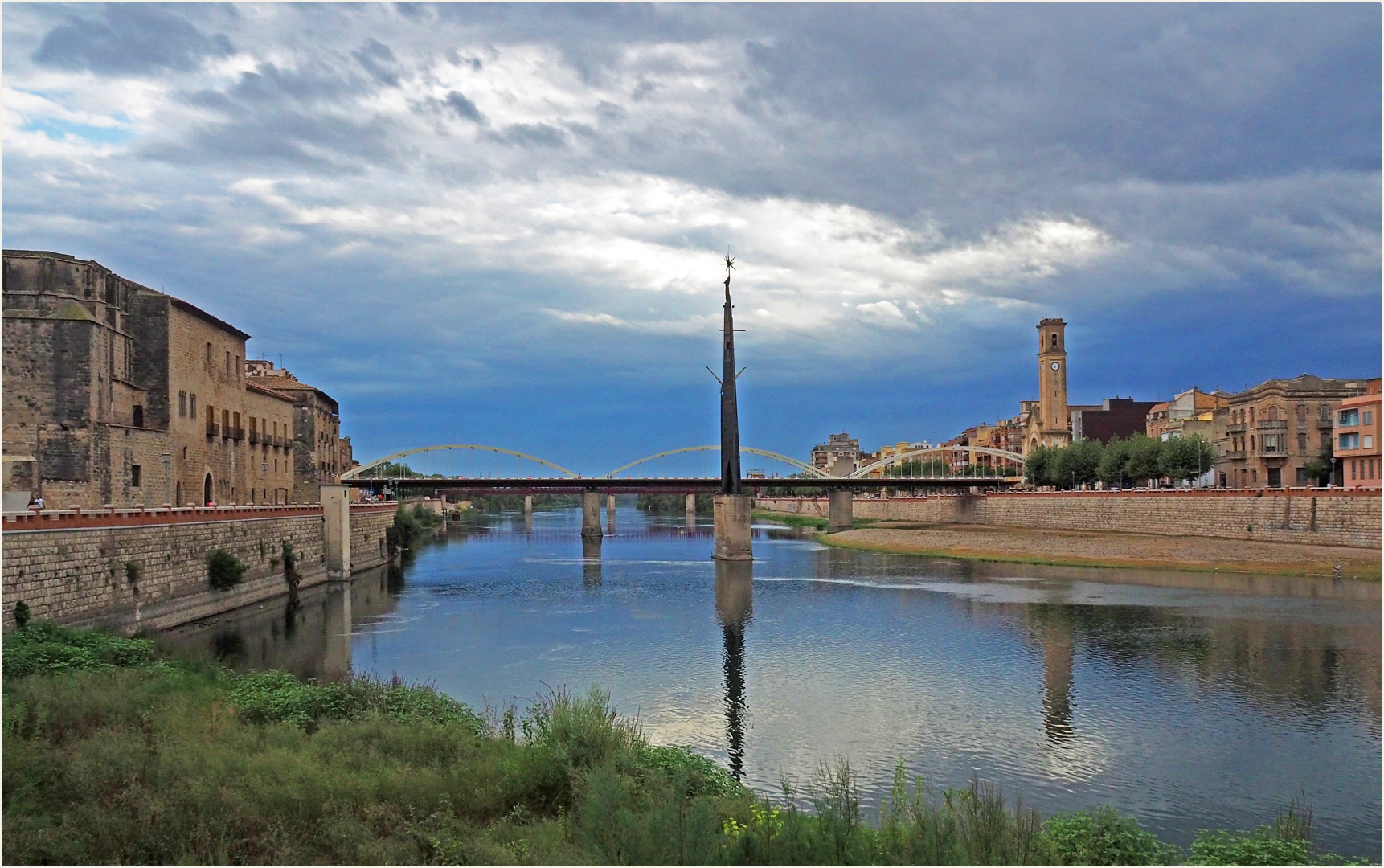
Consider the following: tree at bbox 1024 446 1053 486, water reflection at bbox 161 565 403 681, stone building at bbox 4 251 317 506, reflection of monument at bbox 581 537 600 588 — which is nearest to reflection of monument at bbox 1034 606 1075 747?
water reflection at bbox 161 565 403 681

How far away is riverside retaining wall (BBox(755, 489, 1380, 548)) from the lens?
4672 cm

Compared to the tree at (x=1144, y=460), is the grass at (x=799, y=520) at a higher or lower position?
lower

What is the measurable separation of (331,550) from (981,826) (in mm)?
48787

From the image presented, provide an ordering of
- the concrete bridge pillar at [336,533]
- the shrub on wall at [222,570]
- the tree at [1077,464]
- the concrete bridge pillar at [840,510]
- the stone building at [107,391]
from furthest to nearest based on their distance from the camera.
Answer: the concrete bridge pillar at [840,510], the tree at [1077,464], the concrete bridge pillar at [336,533], the shrub on wall at [222,570], the stone building at [107,391]

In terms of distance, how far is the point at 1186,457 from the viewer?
73188 millimetres

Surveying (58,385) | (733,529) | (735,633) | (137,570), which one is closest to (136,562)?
(137,570)

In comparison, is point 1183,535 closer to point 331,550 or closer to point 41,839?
point 331,550

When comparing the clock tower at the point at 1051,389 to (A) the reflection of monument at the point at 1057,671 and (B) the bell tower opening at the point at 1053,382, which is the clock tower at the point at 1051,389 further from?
(A) the reflection of monument at the point at 1057,671

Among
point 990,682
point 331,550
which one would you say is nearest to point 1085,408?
point 331,550

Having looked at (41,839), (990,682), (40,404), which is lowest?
(990,682)

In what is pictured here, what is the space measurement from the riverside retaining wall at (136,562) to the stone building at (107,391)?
4.21m

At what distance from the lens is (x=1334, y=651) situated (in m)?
27.2

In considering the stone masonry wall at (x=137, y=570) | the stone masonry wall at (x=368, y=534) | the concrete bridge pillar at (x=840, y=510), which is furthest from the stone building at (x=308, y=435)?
the concrete bridge pillar at (x=840, y=510)

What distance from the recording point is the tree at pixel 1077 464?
9006cm
